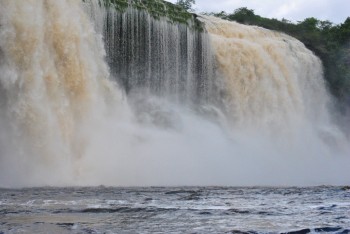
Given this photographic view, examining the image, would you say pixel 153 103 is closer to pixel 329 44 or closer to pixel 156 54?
pixel 156 54

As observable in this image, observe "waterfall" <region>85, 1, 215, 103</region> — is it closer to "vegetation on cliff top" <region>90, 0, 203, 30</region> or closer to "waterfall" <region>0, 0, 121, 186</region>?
"vegetation on cliff top" <region>90, 0, 203, 30</region>

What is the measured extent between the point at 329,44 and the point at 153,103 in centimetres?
1884

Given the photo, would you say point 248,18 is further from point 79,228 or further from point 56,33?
point 79,228

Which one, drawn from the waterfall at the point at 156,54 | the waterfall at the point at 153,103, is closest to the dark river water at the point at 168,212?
the waterfall at the point at 153,103

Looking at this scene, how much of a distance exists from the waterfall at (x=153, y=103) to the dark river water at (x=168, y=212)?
4.26 metres

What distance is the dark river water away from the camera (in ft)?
29.6

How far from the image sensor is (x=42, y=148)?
19.3m

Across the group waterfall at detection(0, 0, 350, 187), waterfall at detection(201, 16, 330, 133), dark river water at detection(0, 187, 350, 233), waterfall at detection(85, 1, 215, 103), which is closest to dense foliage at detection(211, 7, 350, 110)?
waterfall at detection(0, 0, 350, 187)

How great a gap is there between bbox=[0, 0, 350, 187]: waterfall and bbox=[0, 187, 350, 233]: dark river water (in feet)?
14.0

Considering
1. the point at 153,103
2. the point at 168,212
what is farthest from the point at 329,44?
the point at 168,212

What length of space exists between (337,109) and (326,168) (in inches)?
330

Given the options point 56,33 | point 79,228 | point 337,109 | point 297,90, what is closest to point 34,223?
point 79,228

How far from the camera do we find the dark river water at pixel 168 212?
356 inches

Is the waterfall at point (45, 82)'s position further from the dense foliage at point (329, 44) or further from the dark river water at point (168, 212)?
the dense foliage at point (329, 44)
